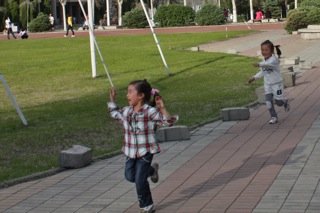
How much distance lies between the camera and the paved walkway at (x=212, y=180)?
830 centimetres

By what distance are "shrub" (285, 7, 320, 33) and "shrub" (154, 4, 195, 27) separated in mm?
24627

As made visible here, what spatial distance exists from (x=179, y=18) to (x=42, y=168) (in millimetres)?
58090

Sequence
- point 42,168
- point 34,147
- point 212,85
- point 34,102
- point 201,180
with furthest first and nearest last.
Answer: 1. point 212,85
2. point 34,102
3. point 34,147
4. point 42,168
5. point 201,180

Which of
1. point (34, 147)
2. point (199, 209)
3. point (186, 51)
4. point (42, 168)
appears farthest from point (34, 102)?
point (186, 51)

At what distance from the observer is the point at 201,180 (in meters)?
9.45

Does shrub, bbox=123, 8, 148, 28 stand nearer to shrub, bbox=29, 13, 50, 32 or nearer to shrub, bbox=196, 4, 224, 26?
shrub, bbox=196, 4, 224, 26

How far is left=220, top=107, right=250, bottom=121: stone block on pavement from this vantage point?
1416cm

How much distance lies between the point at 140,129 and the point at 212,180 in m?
1.88

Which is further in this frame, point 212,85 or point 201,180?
point 212,85

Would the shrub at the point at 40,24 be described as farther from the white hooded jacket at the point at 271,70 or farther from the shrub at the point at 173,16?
the white hooded jacket at the point at 271,70

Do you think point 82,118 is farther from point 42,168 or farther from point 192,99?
point 42,168

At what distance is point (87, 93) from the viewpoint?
20.3 m

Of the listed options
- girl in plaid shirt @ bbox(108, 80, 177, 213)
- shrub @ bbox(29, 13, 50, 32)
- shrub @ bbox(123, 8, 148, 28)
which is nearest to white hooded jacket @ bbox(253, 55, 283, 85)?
girl in plaid shirt @ bbox(108, 80, 177, 213)

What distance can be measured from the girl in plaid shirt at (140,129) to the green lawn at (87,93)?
9.29 feet
